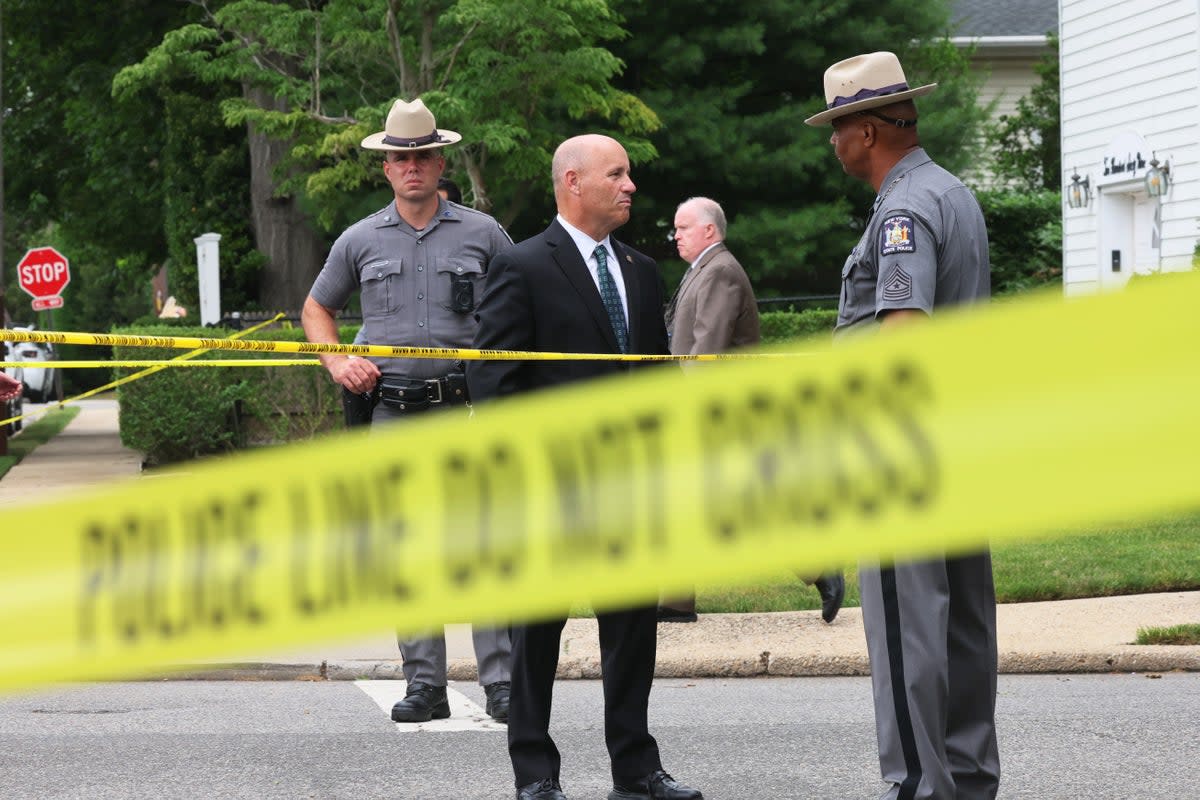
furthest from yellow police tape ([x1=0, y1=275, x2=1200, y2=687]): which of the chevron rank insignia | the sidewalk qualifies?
the sidewalk

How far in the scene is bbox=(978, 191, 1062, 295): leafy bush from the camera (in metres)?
27.2

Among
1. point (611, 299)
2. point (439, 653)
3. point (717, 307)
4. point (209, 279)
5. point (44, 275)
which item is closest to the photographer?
point (611, 299)

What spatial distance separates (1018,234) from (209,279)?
44.6 feet

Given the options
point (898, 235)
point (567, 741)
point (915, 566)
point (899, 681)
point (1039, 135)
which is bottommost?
point (567, 741)

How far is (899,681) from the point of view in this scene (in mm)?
4188

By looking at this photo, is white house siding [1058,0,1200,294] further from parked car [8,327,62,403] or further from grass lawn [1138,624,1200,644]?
parked car [8,327,62,403]

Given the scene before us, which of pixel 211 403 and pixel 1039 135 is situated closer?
pixel 211 403

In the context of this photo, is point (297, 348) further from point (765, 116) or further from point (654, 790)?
point (765, 116)

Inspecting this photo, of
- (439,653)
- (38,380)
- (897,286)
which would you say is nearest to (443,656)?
(439,653)

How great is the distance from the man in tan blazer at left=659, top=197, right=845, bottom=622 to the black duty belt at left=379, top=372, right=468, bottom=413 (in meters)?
2.25

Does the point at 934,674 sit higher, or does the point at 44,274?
the point at 44,274

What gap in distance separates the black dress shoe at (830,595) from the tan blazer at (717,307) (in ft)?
4.18

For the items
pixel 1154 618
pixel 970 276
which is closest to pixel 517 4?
pixel 1154 618

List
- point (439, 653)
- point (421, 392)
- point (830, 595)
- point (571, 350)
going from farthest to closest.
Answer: point (830, 595) < point (439, 653) < point (421, 392) < point (571, 350)
